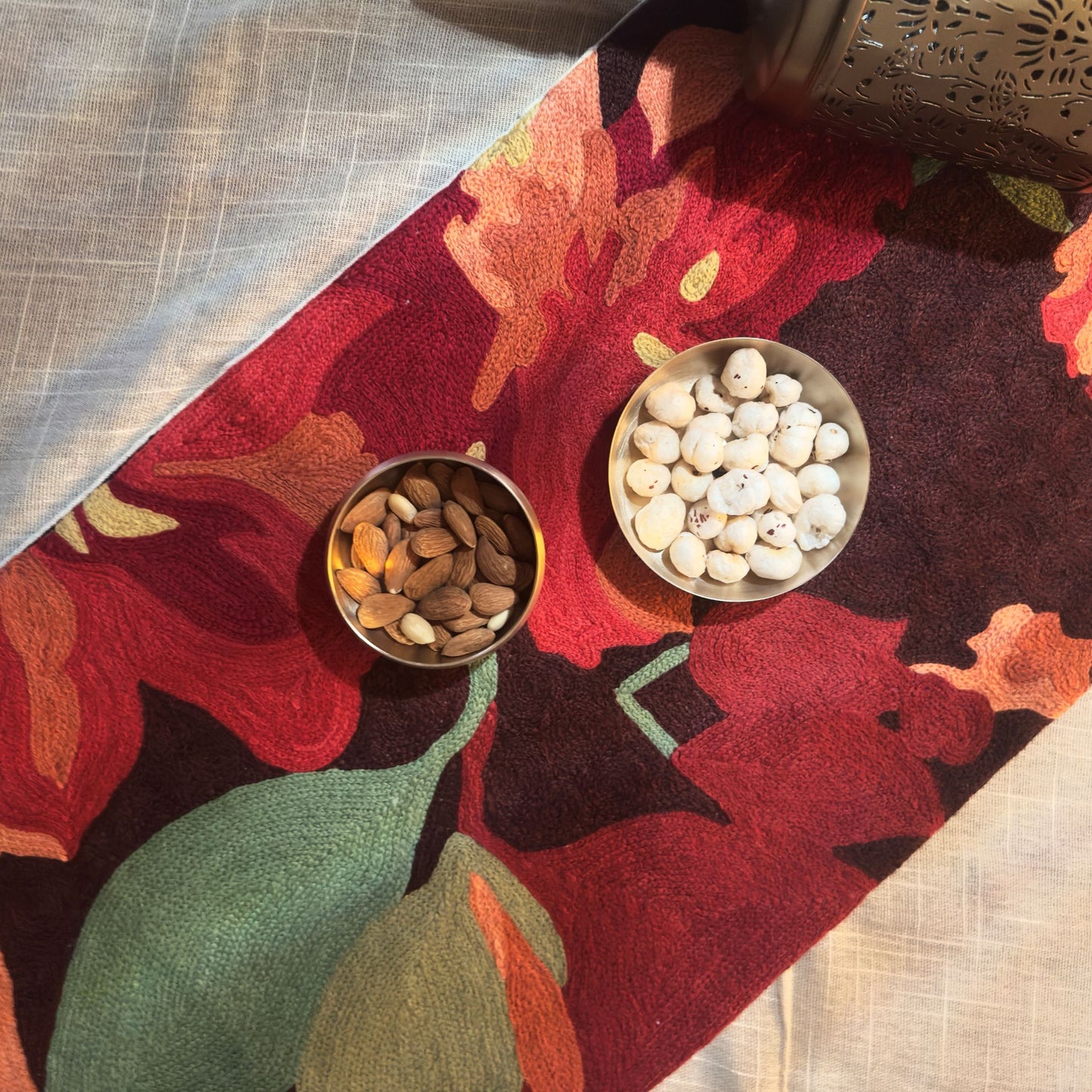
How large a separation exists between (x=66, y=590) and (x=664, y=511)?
1.40ft

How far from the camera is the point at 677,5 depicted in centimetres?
64

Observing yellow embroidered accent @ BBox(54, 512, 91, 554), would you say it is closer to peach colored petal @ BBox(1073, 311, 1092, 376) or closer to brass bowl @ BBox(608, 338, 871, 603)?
brass bowl @ BBox(608, 338, 871, 603)

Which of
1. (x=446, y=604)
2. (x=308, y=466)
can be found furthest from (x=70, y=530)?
(x=446, y=604)

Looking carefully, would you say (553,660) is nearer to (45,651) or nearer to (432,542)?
(432,542)

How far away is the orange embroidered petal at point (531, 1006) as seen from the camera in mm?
639

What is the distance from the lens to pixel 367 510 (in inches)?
24.2

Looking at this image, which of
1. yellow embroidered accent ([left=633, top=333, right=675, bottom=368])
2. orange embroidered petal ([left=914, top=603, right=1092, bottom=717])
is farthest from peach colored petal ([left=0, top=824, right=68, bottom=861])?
orange embroidered petal ([left=914, top=603, right=1092, bottom=717])

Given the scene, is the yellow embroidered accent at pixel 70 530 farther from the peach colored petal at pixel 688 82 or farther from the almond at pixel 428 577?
the peach colored petal at pixel 688 82

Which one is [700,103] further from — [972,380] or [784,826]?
[784,826]

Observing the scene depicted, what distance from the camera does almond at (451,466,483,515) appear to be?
2.03 feet

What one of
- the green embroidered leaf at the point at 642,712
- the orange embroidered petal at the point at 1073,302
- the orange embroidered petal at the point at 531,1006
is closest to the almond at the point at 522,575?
the green embroidered leaf at the point at 642,712

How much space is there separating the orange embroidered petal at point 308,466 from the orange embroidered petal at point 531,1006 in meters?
0.30

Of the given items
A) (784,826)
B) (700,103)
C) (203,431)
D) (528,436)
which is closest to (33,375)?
(203,431)

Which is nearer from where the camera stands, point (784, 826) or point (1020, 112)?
point (1020, 112)
